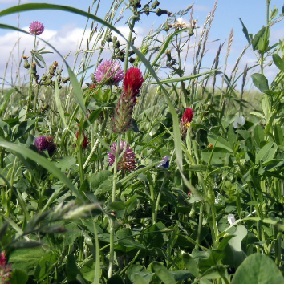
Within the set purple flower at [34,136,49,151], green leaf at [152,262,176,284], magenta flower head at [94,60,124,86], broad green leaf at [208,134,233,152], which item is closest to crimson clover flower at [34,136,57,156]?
purple flower at [34,136,49,151]

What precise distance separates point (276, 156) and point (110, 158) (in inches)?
15.5

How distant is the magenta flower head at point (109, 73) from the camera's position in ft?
5.18

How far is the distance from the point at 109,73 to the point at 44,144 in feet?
0.83

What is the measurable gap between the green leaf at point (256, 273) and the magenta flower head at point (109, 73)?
2.70ft

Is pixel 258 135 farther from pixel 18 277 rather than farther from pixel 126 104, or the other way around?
pixel 18 277

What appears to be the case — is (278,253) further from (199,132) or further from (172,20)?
(172,20)

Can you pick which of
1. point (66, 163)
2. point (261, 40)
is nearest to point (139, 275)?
point (66, 163)

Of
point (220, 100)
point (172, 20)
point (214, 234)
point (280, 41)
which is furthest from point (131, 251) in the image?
point (220, 100)

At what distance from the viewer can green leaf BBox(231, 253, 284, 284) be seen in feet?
2.74

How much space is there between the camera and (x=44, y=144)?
59.4 inches

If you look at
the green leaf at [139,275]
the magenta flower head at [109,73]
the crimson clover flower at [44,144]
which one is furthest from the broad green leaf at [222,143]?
the green leaf at [139,275]

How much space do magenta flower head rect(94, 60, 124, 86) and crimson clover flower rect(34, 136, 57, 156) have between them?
8.2 inches

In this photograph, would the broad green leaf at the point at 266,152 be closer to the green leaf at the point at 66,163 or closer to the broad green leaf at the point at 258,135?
the broad green leaf at the point at 258,135

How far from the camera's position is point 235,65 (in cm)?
263
